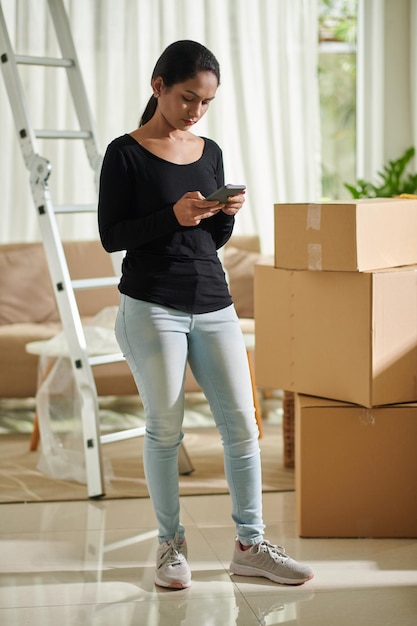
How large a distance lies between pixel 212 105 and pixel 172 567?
3.64 m

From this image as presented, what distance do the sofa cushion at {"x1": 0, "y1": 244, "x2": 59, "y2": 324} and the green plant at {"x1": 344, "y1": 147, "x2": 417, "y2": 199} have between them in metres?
1.67

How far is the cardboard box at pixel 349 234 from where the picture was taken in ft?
8.99

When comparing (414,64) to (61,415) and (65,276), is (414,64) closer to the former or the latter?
(65,276)

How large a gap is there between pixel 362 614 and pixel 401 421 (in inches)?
28.5

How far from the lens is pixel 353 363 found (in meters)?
2.85

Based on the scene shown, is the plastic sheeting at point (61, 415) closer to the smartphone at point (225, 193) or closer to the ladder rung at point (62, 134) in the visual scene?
the ladder rung at point (62, 134)

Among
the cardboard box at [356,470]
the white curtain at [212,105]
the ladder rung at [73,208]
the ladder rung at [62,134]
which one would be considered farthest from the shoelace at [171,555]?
the white curtain at [212,105]

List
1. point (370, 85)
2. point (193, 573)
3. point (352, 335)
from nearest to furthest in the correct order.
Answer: point (193, 573) < point (352, 335) < point (370, 85)

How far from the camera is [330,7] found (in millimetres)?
6430

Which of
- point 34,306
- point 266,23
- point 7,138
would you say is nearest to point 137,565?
point 34,306

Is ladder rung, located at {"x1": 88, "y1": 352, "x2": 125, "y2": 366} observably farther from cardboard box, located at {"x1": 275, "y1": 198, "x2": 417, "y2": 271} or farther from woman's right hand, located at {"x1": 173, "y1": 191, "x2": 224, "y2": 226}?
woman's right hand, located at {"x1": 173, "y1": 191, "x2": 224, "y2": 226}

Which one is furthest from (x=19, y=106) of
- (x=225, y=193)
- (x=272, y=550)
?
(x=272, y=550)

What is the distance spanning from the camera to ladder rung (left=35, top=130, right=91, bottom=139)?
365cm

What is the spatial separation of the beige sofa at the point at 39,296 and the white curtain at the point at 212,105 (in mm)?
403
